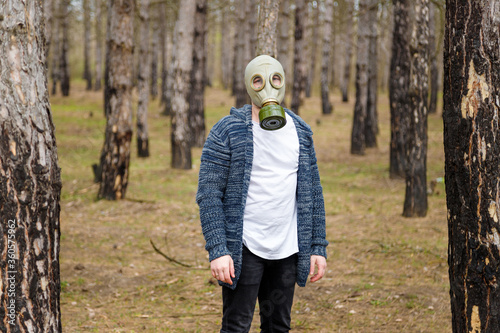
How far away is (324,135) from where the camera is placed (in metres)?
18.3

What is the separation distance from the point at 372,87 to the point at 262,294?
42.4ft

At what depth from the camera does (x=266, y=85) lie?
2.99m

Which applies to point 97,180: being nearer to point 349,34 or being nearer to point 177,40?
point 177,40

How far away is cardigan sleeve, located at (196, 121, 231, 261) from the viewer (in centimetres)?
288

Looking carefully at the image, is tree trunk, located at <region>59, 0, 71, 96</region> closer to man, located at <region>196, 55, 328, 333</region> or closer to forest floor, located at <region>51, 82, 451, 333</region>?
forest floor, located at <region>51, 82, 451, 333</region>

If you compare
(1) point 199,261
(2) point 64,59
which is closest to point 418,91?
(1) point 199,261

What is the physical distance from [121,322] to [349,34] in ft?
70.7

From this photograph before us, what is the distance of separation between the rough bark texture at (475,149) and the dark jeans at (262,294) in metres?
1.00

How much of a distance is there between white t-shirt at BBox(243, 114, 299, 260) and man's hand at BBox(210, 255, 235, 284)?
0.16 meters

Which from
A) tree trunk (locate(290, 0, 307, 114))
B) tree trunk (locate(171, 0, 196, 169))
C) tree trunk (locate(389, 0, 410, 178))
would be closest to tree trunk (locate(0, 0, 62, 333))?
tree trunk (locate(389, 0, 410, 178))

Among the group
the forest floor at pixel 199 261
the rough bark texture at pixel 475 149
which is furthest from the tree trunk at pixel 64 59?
the rough bark texture at pixel 475 149

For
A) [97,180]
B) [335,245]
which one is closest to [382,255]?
[335,245]

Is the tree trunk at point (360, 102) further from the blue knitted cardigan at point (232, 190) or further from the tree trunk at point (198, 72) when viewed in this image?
the blue knitted cardigan at point (232, 190)

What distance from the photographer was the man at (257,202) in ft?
9.59
